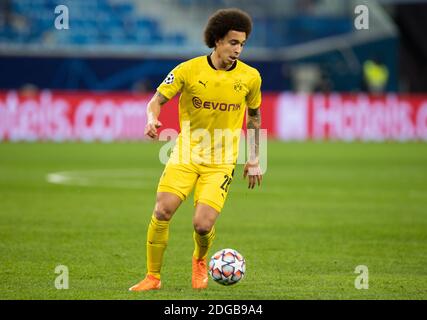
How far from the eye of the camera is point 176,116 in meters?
32.2

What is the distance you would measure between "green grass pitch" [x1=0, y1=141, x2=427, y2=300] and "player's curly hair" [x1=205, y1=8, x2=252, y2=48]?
237 cm

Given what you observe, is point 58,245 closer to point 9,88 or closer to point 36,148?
point 36,148

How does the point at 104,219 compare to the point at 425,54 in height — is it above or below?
below

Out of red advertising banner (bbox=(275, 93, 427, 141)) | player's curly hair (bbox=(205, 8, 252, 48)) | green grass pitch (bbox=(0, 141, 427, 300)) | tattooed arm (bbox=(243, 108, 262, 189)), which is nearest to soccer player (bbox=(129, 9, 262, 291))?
player's curly hair (bbox=(205, 8, 252, 48))

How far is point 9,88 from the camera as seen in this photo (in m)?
39.5

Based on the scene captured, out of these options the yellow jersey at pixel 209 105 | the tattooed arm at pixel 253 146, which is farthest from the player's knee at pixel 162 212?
the tattooed arm at pixel 253 146

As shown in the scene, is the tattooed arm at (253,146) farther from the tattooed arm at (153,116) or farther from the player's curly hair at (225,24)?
the tattooed arm at (153,116)

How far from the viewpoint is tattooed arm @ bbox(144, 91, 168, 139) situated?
8.45m

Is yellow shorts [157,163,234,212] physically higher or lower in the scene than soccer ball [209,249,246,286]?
higher

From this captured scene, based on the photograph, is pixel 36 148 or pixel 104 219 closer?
pixel 104 219

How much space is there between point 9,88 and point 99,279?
31.3 metres

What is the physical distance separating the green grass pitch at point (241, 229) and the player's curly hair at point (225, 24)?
7.77 feet

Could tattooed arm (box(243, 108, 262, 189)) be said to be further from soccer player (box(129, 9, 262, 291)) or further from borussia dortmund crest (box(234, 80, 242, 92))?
borussia dortmund crest (box(234, 80, 242, 92))
